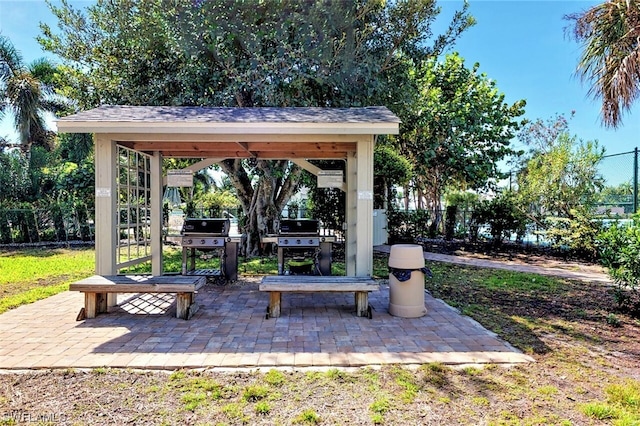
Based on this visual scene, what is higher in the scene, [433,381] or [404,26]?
[404,26]

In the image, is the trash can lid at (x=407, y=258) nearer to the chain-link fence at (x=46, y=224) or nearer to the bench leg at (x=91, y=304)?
the bench leg at (x=91, y=304)

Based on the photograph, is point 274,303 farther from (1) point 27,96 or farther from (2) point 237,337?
(1) point 27,96

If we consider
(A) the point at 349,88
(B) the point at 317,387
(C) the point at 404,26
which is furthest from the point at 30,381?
(C) the point at 404,26

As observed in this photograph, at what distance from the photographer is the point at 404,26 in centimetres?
834

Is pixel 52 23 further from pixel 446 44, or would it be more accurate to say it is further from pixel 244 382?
pixel 244 382

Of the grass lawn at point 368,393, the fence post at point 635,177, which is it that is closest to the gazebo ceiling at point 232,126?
the grass lawn at point 368,393

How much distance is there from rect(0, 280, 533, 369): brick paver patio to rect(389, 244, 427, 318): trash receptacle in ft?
0.42

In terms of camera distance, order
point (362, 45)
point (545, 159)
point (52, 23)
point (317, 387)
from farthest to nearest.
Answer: point (545, 159) < point (52, 23) < point (362, 45) < point (317, 387)

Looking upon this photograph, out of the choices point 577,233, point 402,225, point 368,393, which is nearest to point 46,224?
point 402,225

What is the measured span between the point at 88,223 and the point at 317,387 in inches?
487

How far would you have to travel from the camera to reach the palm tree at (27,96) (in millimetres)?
15219

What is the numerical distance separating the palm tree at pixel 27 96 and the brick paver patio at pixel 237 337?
14.1 meters

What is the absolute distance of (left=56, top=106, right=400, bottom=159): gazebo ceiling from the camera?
4.49m

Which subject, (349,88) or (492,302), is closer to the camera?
(492,302)
